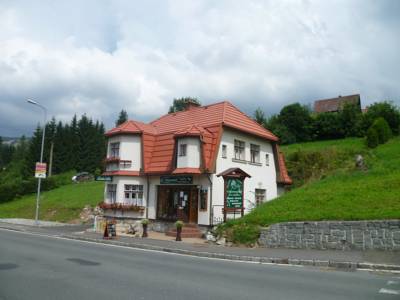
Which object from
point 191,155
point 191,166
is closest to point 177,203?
point 191,166

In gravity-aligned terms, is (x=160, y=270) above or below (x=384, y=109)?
below

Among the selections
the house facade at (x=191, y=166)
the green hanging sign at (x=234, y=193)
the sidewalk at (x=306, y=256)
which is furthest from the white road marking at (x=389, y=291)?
the green hanging sign at (x=234, y=193)

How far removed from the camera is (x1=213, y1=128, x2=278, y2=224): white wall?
2292cm

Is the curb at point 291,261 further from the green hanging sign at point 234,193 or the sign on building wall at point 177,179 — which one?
the green hanging sign at point 234,193

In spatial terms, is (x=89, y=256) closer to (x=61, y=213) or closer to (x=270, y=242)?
(x=270, y=242)

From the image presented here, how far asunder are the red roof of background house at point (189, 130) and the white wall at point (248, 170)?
631 millimetres

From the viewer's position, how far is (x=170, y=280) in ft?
29.6

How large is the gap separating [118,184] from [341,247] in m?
15.9

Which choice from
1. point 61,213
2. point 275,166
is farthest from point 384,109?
point 61,213

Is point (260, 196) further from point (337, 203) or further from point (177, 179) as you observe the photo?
point (337, 203)

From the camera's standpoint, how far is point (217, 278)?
9.51 meters

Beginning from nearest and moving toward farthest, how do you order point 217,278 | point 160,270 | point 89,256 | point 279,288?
point 279,288, point 217,278, point 160,270, point 89,256

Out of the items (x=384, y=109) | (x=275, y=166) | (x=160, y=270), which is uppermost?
(x=384, y=109)

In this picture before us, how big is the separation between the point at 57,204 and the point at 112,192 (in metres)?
16.1
